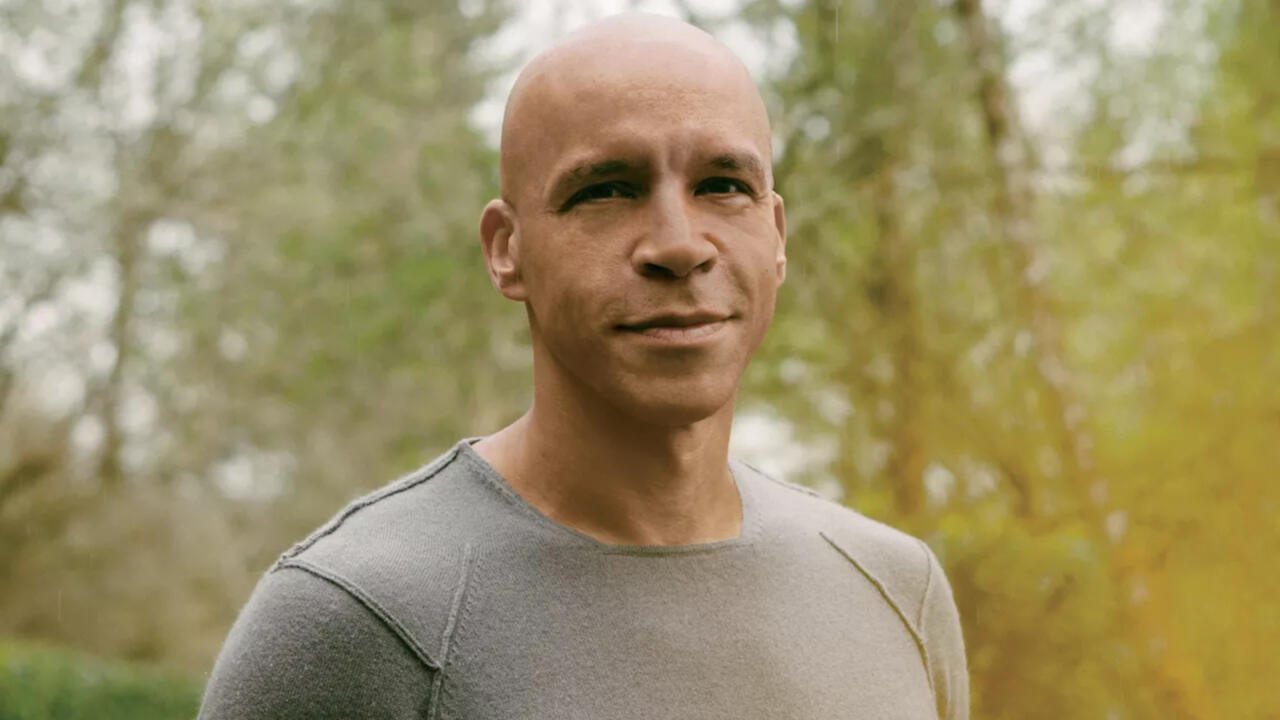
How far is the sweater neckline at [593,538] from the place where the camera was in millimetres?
1933

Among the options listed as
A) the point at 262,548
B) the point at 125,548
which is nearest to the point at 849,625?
the point at 125,548

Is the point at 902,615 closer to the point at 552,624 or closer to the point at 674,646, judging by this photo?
the point at 674,646

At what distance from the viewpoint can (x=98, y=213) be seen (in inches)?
545

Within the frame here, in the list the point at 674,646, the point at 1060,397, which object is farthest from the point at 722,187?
the point at 1060,397

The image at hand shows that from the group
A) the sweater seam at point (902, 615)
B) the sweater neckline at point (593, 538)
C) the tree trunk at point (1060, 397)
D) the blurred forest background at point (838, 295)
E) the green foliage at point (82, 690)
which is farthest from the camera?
the green foliage at point (82, 690)

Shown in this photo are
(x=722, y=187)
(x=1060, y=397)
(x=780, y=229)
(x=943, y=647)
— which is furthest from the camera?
(x=1060, y=397)

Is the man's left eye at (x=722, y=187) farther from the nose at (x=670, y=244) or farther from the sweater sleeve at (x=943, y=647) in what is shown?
the sweater sleeve at (x=943, y=647)

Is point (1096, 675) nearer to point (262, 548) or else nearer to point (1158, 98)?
point (1158, 98)

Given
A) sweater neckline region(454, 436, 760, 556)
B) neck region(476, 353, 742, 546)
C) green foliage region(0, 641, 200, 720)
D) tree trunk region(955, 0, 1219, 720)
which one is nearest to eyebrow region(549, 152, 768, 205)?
neck region(476, 353, 742, 546)

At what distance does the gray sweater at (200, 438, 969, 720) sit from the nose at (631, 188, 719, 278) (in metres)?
0.44

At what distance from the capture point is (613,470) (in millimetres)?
1978

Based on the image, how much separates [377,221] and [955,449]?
228 inches

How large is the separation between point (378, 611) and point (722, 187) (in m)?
0.80

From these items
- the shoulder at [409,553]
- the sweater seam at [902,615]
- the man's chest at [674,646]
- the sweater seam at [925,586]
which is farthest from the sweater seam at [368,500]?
the sweater seam at [925,586]
